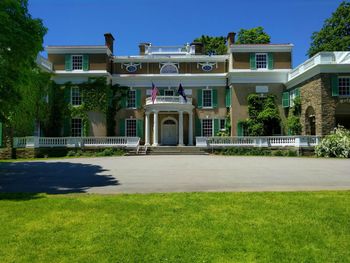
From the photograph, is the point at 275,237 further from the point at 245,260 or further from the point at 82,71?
the point at 82,71

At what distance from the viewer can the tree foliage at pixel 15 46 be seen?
11125mm

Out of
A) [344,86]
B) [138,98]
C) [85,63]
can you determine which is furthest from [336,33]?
[85,63]

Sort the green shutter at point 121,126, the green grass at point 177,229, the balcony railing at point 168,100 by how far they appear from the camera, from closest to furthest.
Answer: the green grass at point 177,229 < the balcony railing at point 168,100 < the green shutter at point 121,126

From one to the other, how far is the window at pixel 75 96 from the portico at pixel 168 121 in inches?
264

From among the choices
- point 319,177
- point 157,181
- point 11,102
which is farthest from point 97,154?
point 319,177

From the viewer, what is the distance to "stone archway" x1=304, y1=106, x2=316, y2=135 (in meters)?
27.8

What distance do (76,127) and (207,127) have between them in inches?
510

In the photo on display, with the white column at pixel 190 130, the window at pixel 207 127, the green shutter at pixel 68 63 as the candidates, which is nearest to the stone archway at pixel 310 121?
the window at pixel 207 127

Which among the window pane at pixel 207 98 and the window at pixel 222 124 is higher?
the window pane at pixel 207 98

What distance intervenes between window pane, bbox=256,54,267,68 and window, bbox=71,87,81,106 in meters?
17.7

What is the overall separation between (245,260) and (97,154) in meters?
23.5

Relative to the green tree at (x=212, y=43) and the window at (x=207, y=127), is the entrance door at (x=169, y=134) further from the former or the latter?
the green tree at (x=212, y=43)

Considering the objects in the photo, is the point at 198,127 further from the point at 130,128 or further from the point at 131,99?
the point at 131,99

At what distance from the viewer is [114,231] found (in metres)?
5.31
